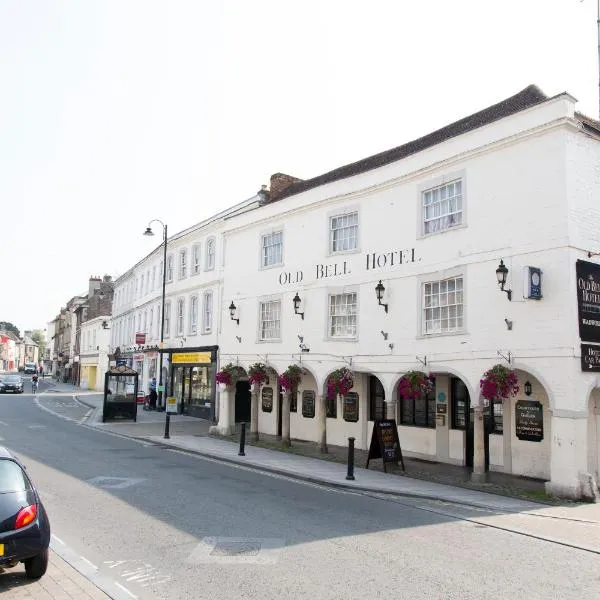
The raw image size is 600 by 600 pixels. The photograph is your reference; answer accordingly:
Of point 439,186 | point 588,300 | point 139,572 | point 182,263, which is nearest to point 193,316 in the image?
point 182,263

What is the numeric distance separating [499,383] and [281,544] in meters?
Answer: 7.18

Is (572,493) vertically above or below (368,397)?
below

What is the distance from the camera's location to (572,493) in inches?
486

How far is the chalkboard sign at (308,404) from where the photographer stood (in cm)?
2183

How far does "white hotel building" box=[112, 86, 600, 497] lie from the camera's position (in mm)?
13297

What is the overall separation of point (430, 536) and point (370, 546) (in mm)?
1287

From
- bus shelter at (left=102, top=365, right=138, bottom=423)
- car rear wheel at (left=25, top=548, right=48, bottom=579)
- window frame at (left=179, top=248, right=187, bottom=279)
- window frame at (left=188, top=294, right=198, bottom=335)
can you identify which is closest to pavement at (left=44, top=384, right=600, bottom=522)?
bus shelter at (left=102, top=365, right=138, bottom=423)

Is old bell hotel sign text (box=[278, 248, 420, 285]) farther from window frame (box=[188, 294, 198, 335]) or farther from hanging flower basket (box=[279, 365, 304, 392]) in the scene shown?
window frame (box=[188, 294, 198, 335])

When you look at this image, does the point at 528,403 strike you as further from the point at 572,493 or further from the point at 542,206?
the point at 542,206

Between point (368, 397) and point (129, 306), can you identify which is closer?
point (368, 397)

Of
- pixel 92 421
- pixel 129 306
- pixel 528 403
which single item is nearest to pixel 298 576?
pixel 528 403

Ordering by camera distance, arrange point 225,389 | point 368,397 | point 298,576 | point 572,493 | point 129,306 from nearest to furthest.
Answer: point 298,576 → point 572,493 → point 368,397 → point 225,389 → point 129,306

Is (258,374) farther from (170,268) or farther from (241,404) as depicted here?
(170,268)

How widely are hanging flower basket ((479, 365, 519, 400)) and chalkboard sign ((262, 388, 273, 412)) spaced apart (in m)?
11.8
